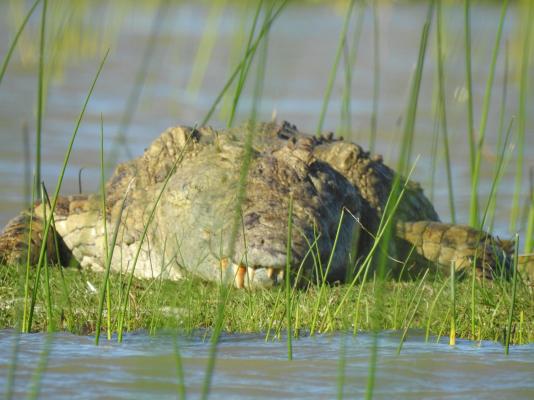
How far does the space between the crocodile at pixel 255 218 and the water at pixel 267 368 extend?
762mm

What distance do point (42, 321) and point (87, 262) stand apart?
1.56 m

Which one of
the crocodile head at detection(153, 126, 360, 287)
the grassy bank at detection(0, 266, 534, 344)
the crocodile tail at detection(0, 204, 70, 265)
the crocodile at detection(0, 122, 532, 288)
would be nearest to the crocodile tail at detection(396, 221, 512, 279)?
the crocodile at detection(0, 122, 532, 288)

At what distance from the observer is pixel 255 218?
511 centimetres

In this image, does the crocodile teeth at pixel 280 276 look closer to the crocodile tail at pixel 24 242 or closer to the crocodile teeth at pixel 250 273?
the crocodile teeth at pixel 250 273

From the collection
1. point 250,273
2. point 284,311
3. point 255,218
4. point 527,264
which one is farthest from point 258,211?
point 527,264

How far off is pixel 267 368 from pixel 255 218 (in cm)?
149

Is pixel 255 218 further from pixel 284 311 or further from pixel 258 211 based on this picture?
pixel 284 311

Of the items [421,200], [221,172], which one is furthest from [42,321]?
[421,200]

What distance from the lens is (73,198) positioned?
626 cm

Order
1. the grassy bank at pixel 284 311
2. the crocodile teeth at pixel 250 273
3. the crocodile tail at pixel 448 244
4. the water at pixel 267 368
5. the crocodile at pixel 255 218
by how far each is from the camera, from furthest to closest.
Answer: the crocodile tail at pixel 448 244, the crocodile at pixel 255 218, the crocodile teeth at pixel 250 273, the grassy bank at pixel 284 311, the water at pixel 267 368

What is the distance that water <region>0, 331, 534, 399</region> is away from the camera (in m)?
3.46

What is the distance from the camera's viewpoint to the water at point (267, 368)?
136 inches

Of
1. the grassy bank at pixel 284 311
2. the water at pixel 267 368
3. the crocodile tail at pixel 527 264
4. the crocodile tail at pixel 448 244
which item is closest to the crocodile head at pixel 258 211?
the grassy bank at pixel 284 311

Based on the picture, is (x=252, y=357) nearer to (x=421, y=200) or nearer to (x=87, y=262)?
(x=87, y=262)
